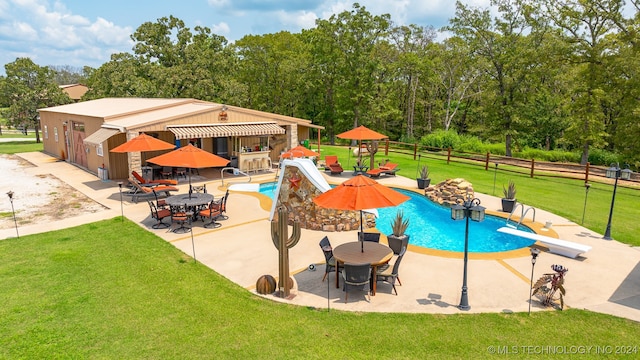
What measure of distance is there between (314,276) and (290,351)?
318 centimetres

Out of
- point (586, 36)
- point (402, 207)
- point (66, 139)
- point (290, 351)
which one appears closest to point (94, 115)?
point (66, 139)

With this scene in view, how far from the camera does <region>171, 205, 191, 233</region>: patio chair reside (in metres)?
13.3

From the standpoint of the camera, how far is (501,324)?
766 cm

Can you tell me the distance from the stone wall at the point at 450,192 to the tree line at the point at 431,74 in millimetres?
17805

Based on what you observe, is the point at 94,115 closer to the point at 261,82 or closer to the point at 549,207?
the point at 549,207

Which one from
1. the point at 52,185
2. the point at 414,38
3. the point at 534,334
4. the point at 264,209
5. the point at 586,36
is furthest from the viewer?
the point at 414,38

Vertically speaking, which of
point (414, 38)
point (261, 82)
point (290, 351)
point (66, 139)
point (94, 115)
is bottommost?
point (290, 351)

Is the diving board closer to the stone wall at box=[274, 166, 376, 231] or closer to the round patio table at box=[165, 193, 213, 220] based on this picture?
the stone wall at box=[274, 166, 376, 231]

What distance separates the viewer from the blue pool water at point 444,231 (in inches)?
512

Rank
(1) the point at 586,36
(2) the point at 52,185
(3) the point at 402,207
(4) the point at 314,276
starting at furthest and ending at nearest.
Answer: (1) the point at 586,36 → (2) the point at 52,185 → (3) the point at 402,207 → (4) the point at 314,276

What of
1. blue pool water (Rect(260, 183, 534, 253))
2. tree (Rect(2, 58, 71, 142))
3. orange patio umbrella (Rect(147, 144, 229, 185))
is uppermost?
tree (Rect(2, 58, 71, 142))

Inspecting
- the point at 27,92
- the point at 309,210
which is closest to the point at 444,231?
the point at 309,210

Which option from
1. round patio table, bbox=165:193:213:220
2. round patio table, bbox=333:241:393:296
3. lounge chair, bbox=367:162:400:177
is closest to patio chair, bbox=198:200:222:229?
round patio table, bbox=165:193:213:220

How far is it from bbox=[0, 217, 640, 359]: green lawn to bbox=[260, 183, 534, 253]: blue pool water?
501cm
